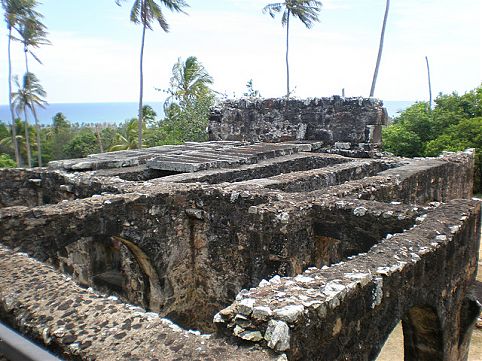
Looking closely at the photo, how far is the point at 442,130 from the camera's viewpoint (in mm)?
21547

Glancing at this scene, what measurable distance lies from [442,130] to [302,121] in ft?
40.4

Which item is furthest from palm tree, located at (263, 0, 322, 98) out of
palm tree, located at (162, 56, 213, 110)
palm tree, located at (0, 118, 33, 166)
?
palm tree, located at (0, 118, 33, 166)

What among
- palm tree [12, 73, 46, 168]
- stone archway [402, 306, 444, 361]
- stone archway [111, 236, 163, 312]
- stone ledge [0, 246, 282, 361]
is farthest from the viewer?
palm tree [12, 73, 46, 168]

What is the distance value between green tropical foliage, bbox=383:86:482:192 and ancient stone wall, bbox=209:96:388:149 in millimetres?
9124

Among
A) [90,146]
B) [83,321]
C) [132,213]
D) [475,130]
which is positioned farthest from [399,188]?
[90,146]

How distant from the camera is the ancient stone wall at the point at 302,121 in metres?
11.5

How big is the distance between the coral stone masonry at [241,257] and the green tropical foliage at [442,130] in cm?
949

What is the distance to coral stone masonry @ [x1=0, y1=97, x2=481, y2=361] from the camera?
2902 millimetres

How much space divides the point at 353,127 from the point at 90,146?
29.3 meters

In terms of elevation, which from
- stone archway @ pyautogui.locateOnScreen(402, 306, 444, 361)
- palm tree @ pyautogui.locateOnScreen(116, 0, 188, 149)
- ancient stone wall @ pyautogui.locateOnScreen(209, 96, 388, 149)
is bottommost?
stone archway @ pyautogui.locateOnScreen(402, 306, 444, 361)

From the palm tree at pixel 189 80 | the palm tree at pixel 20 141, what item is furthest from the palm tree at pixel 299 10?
the palm tree at pixel 20 141

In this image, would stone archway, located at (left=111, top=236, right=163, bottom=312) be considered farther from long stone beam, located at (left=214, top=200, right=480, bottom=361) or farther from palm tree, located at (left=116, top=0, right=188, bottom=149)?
palm tree, located at (left=116, top=0, right=188, bottom=149)

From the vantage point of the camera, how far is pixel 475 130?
65.9ft

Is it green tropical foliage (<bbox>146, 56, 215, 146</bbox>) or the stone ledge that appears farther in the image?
green tropical foliage (<bbox>146, 56, 215, 146</bbox>)
